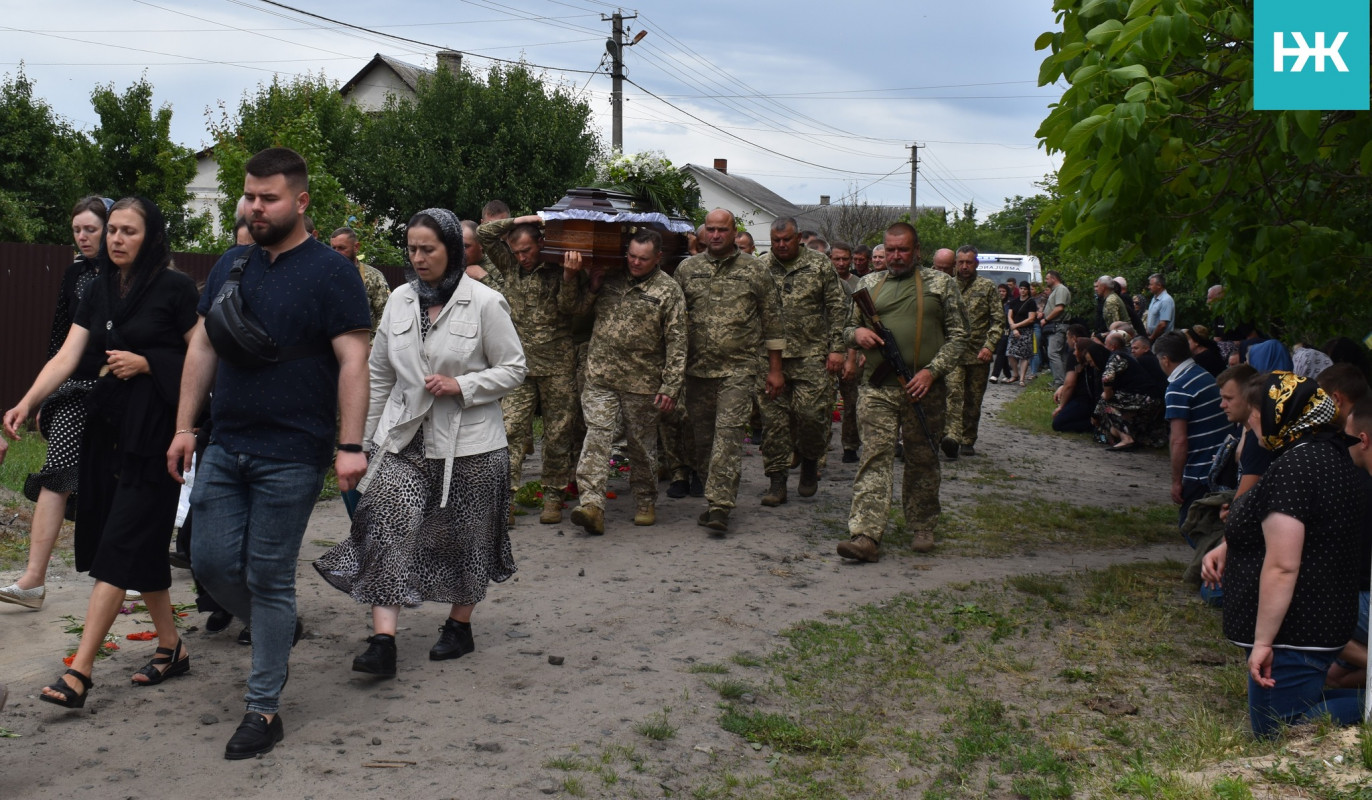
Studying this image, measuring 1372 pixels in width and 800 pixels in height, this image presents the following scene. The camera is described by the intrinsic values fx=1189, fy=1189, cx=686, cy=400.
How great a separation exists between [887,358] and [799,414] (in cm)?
222

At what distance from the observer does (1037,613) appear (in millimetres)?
6875

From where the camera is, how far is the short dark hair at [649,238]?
28.0 feet

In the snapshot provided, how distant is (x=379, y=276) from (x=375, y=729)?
19.7 ft

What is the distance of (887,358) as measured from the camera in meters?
8.10

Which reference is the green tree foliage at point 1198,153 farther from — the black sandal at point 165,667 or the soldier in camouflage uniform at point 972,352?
the black sandal at point 165,667

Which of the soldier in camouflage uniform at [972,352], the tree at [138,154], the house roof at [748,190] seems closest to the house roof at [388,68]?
the house roof at [748,190]

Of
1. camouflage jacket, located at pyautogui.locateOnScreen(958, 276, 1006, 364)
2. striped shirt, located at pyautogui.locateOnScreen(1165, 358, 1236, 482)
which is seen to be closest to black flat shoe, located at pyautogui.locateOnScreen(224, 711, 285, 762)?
striped shirt, located at pyautogui.locateOnScreen(1165, 358, 1236, 482)

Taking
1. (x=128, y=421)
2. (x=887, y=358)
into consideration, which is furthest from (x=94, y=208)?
(x=887, y=358)

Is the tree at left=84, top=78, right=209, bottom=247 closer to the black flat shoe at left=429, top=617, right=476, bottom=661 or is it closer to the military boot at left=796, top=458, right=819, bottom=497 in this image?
the military boot at left=796, top=458, right=819, bottom=497

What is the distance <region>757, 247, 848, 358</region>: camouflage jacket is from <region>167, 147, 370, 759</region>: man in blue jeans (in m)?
6.07

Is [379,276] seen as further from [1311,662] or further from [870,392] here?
[1311,662]

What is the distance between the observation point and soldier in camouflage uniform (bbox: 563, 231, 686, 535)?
8.45 m

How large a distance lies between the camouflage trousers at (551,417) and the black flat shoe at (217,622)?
3074 mm

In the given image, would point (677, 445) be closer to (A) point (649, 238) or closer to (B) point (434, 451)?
(A) point (649, 238)
